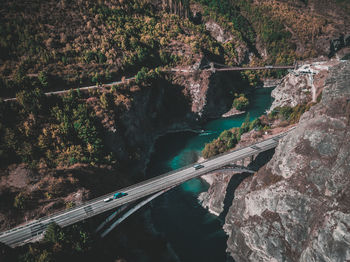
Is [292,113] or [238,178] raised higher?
[292,113]

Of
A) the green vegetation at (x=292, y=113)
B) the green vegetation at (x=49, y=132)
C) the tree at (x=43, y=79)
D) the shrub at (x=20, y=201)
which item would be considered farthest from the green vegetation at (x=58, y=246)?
the green vegetation at (x=292, y=113)

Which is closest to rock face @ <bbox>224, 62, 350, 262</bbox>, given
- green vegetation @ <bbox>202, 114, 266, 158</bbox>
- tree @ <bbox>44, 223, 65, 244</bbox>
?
green vegetation @ <bbox>202, 114, 266, 158</bbox>

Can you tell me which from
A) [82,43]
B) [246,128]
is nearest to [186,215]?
[246,128]

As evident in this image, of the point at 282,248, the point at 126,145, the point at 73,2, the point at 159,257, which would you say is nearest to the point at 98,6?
the point at 73,2

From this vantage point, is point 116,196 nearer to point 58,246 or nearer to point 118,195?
point 118,195

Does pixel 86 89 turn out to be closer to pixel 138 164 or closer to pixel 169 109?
pixel 138 164

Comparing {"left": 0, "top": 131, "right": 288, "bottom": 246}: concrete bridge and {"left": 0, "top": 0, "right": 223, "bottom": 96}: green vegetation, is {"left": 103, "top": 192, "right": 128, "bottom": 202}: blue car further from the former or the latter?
{"left": 0, "top": 0, "right": 223, "bottom": 96}: green vegetation
